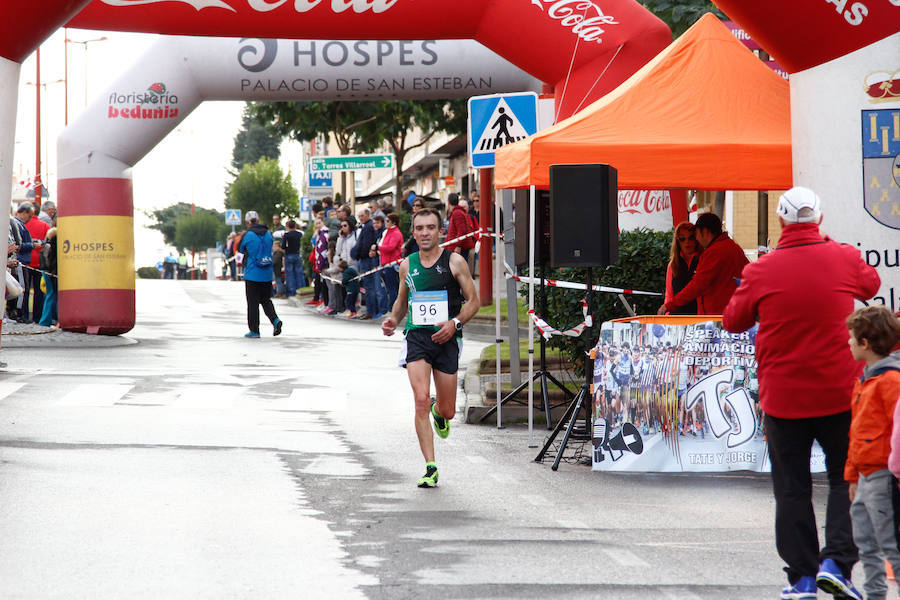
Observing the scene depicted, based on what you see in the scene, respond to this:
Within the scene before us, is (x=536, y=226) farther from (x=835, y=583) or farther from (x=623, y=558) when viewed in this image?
(x=835, y=583)

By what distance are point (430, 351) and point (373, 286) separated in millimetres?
16091

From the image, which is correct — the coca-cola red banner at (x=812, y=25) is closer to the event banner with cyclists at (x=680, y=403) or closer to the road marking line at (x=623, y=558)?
the event banner with cyclists at (x=680, y=403)

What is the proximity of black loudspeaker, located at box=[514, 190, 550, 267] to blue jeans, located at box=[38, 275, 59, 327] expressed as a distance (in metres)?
11.6

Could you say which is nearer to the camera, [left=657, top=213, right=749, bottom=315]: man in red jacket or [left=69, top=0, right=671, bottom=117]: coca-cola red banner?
[left=657, top=213, right=749, bottom=315]: man in red jacket

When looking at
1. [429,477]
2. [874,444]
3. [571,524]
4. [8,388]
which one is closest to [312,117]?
[8,388]

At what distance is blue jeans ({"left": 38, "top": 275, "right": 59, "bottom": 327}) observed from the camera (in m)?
21.4

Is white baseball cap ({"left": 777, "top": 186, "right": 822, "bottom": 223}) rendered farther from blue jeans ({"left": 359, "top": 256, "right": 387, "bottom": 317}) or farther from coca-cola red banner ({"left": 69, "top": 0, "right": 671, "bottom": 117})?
blue jeans ({"left": 359, "top": 256, "right": 387, "bottom": 317})

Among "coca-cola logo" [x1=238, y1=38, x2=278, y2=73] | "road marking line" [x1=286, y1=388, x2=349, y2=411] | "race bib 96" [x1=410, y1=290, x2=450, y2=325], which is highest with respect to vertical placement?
"coca-cola logo" [x1=238, y1=38, x2=278, y2=73]

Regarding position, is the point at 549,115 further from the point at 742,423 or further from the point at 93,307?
the point at 93,307

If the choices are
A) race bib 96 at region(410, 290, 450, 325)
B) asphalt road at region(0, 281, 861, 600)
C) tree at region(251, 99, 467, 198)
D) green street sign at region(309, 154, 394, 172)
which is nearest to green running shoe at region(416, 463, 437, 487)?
asphalt road at region(0, 281, 861, 600)

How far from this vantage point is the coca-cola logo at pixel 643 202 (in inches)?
599

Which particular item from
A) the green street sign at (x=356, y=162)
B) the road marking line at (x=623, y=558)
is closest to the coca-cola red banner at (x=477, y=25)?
the road marking line at (x=623, y=558)

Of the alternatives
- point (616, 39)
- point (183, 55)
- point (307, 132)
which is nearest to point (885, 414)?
point (616, 39)

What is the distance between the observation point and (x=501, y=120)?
12359 millimetres
